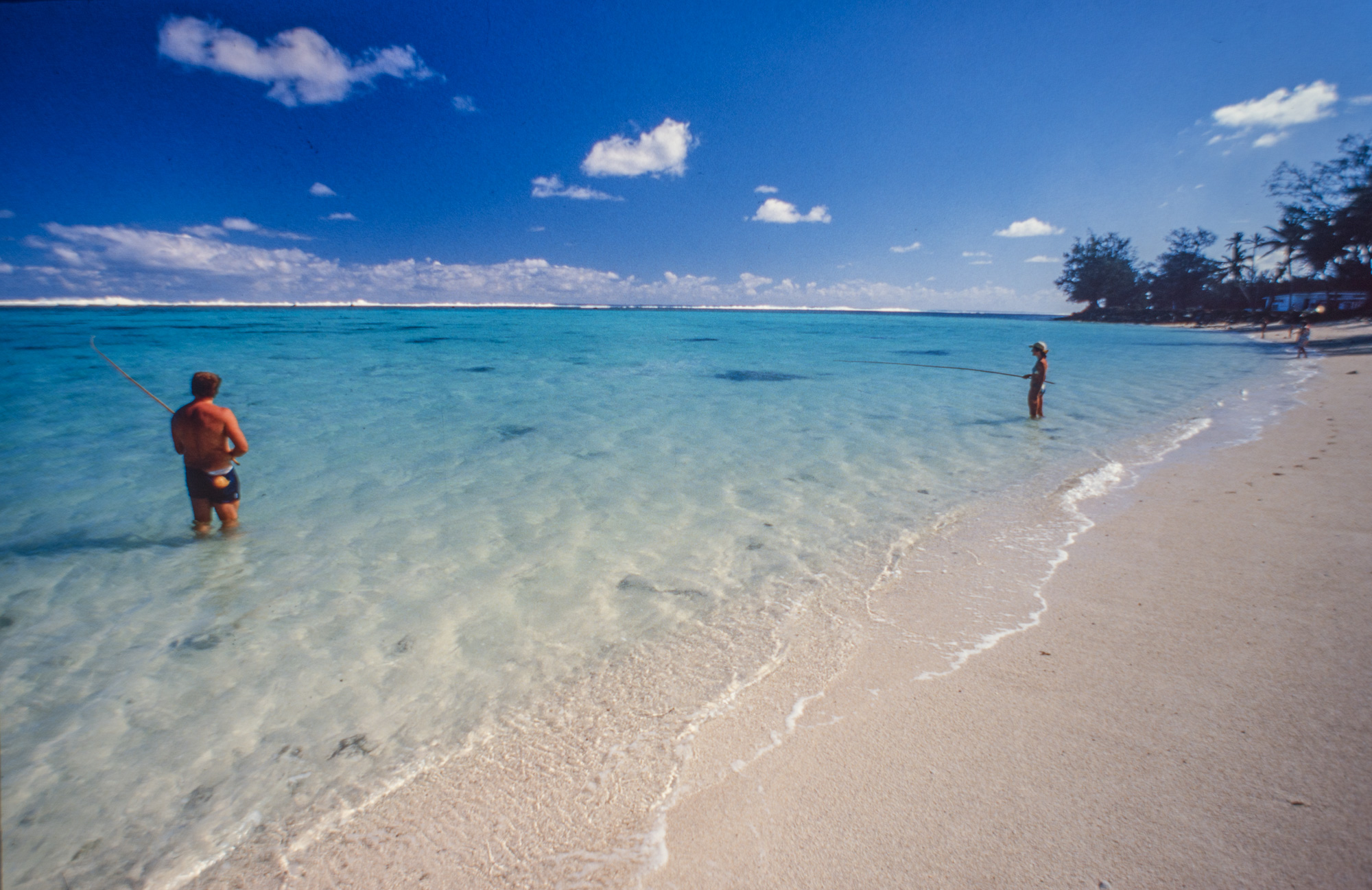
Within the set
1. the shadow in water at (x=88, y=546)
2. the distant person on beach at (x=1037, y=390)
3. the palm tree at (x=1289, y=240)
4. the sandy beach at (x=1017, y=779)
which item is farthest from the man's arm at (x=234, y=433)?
the palm tree at (x=1289, y=240)

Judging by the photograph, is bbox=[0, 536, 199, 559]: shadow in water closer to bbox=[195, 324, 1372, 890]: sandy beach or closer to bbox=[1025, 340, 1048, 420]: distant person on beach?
bbox=[195, 324, 1372, 890]: sandy beach

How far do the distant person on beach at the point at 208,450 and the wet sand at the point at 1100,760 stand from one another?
20.1 feet

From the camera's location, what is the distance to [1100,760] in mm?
2594

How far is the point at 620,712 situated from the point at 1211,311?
9762cm

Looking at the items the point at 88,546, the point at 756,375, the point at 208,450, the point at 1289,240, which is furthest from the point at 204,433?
the point at 1289,240

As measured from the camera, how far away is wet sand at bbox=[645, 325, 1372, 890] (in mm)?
2133

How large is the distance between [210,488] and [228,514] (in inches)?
15.9

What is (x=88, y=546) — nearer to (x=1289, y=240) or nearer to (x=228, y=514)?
(x=228, y=514)

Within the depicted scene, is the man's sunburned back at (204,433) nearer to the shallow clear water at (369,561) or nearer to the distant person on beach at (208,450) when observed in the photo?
the distant person on beach at (208,450)

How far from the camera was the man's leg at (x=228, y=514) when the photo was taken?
250 inches

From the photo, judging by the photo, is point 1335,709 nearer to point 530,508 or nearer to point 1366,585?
point 1366,585

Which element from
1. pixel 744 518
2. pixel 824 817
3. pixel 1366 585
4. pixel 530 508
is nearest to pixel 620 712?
pixel 824 817

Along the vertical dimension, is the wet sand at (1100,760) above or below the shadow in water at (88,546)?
above

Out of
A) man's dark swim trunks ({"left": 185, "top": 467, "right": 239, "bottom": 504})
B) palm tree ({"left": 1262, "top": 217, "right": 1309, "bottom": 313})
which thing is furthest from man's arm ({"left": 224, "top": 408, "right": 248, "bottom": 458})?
palm tree ({"left": 1262, "top": 217, "right": 1309, "bottom": 313})
